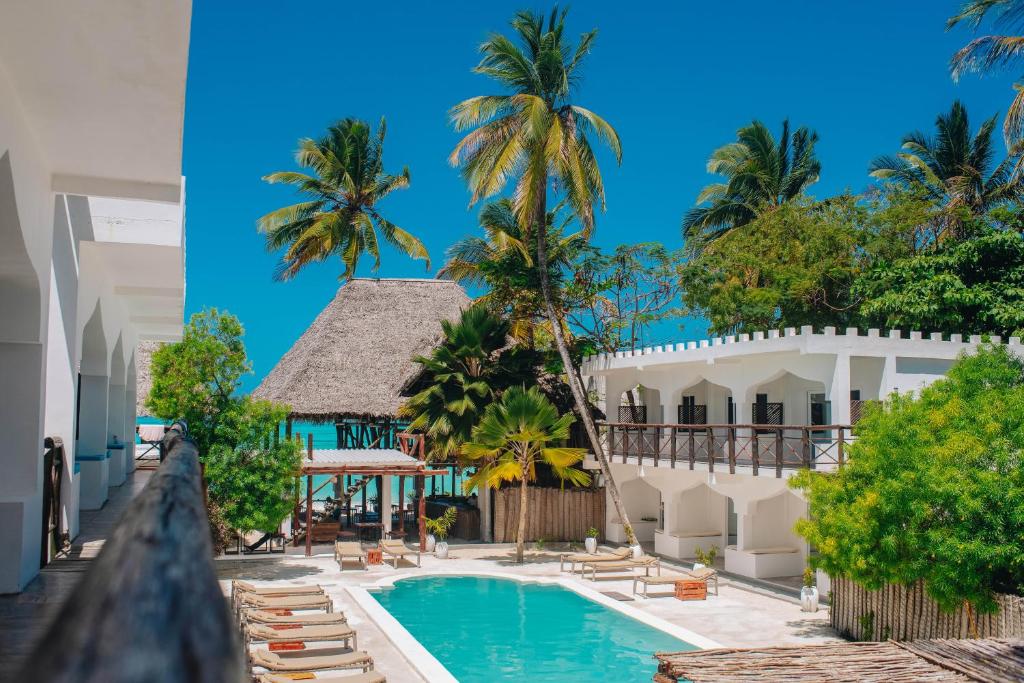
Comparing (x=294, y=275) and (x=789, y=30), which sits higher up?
(x=789, y=30)

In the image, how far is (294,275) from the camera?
37.1m

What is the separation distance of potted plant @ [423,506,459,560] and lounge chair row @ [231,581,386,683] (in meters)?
6.87

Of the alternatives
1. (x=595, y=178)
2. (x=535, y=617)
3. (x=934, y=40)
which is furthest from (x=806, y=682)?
(x=934, y=40)

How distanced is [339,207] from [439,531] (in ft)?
58.7

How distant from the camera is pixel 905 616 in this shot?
14242mm

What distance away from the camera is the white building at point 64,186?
4234 mm

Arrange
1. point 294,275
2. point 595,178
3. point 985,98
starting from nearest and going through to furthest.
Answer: point 595,178, point 985,98, point 294,275

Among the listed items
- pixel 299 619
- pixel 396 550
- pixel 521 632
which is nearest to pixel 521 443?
pixel 396 550

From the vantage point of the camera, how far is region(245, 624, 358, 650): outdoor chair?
13.8 metres

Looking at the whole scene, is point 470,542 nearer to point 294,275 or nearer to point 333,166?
point 294,275

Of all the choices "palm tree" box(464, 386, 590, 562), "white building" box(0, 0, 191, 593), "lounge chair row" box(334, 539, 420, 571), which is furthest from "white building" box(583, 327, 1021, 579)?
"white building" box(0, 0, 191, 593)

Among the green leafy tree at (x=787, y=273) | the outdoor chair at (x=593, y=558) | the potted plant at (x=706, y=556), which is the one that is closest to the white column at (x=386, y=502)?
the outdoor chair at (x=593, y=558)

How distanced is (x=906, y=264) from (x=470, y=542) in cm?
1498

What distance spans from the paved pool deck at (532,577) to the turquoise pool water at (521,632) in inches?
22.8
